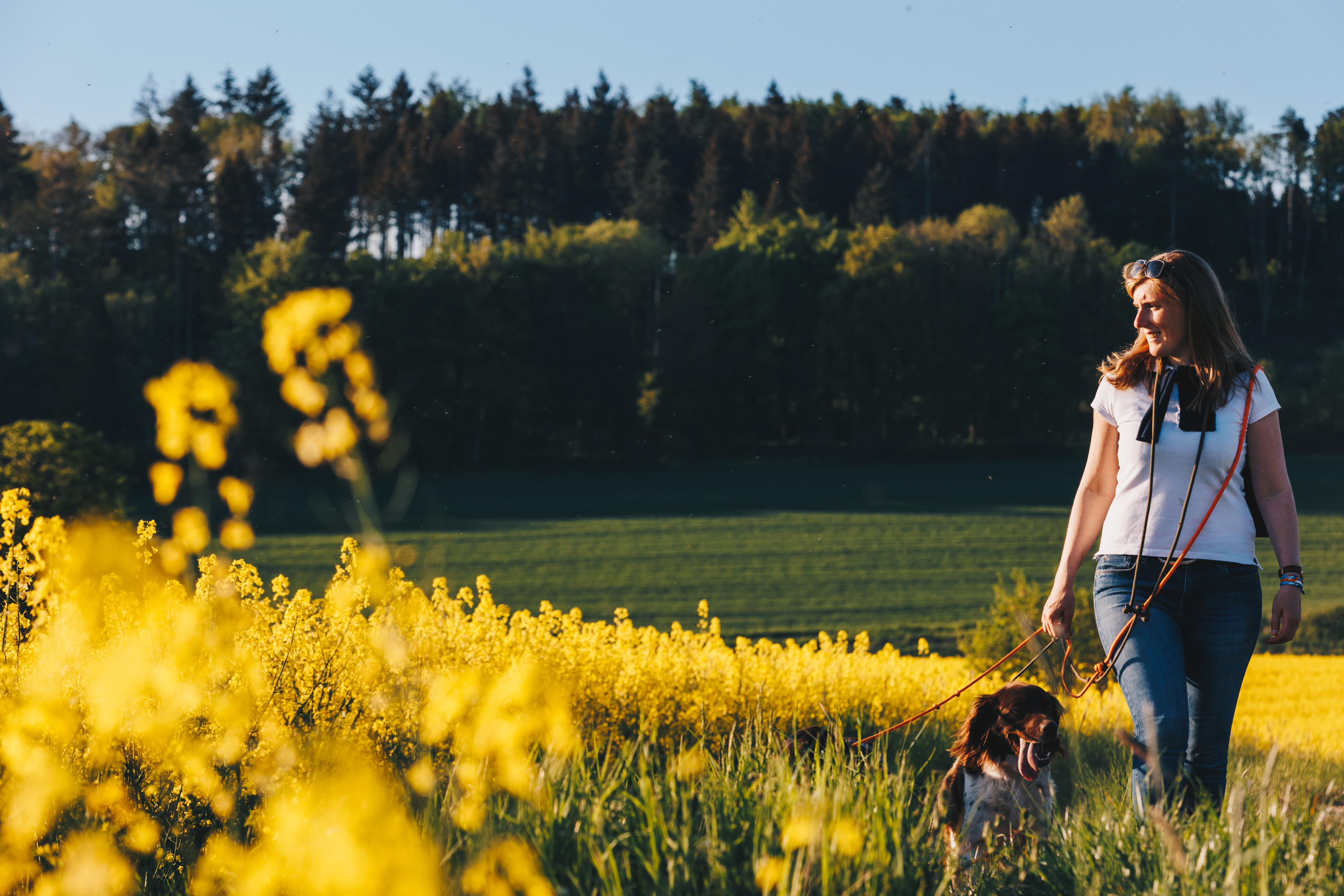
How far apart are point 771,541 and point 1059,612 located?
98.0 ft

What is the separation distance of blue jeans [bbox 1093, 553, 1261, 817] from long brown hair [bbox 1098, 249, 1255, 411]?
1.54 feet

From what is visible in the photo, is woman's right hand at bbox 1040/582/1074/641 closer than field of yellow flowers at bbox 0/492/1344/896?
No

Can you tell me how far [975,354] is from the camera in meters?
53.4

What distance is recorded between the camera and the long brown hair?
10.4 ft

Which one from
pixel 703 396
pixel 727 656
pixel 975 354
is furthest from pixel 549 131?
pixel 727 656

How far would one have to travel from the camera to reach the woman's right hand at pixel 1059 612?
3260mm

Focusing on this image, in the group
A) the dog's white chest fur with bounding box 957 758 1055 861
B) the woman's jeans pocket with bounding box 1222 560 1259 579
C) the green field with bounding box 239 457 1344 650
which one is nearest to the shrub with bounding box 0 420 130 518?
the green field with bounding box 239 457 1344 650

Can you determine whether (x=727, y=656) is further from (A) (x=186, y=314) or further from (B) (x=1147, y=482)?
(A) (x=186, y=314)

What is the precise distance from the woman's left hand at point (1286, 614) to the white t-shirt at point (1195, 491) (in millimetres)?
115

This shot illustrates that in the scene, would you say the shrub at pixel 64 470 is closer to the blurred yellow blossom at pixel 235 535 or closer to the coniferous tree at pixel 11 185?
the blurred yellow blossom at pixel 235 535

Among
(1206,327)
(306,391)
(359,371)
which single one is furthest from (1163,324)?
(306,391)

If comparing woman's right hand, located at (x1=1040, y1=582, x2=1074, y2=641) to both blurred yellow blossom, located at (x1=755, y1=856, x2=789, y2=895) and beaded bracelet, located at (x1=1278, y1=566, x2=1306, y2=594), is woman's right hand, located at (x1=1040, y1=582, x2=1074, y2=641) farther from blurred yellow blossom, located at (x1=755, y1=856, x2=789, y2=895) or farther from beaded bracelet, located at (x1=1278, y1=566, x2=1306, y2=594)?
blurred yellow blossom, located at (x1=755, y1=856, x2=789, y2=895)

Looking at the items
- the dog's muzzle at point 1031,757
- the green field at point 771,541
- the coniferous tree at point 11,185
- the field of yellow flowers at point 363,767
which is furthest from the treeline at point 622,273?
the dog's muzzle at point 1031,757

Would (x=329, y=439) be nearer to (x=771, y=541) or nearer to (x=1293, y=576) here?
(x=1293, y=576)
